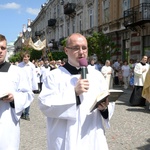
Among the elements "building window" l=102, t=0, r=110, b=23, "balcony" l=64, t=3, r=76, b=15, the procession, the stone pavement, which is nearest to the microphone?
the procession

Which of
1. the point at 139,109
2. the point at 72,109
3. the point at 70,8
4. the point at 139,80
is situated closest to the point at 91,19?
the point at 70,8

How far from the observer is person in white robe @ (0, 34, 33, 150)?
325 cm

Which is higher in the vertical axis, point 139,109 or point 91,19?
point 91,19

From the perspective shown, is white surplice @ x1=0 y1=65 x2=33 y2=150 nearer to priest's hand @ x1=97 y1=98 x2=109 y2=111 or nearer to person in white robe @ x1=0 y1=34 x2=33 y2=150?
person in white robe @ x1=0 y1=34 x2=33 y2=150

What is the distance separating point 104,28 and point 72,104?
24.2 meters

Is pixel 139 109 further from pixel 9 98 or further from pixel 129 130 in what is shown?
pixel 9 98

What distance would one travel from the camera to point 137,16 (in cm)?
2036

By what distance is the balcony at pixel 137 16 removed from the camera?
19.1 meters

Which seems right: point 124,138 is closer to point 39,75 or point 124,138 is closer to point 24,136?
point 24,136

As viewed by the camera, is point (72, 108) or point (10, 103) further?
point (10, 103)

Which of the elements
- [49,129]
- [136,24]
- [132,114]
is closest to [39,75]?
[136,24]

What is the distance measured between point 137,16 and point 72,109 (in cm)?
1850

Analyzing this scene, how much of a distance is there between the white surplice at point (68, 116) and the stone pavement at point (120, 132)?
2.91 meters

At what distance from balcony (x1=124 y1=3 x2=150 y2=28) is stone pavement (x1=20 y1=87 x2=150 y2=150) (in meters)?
10.6
